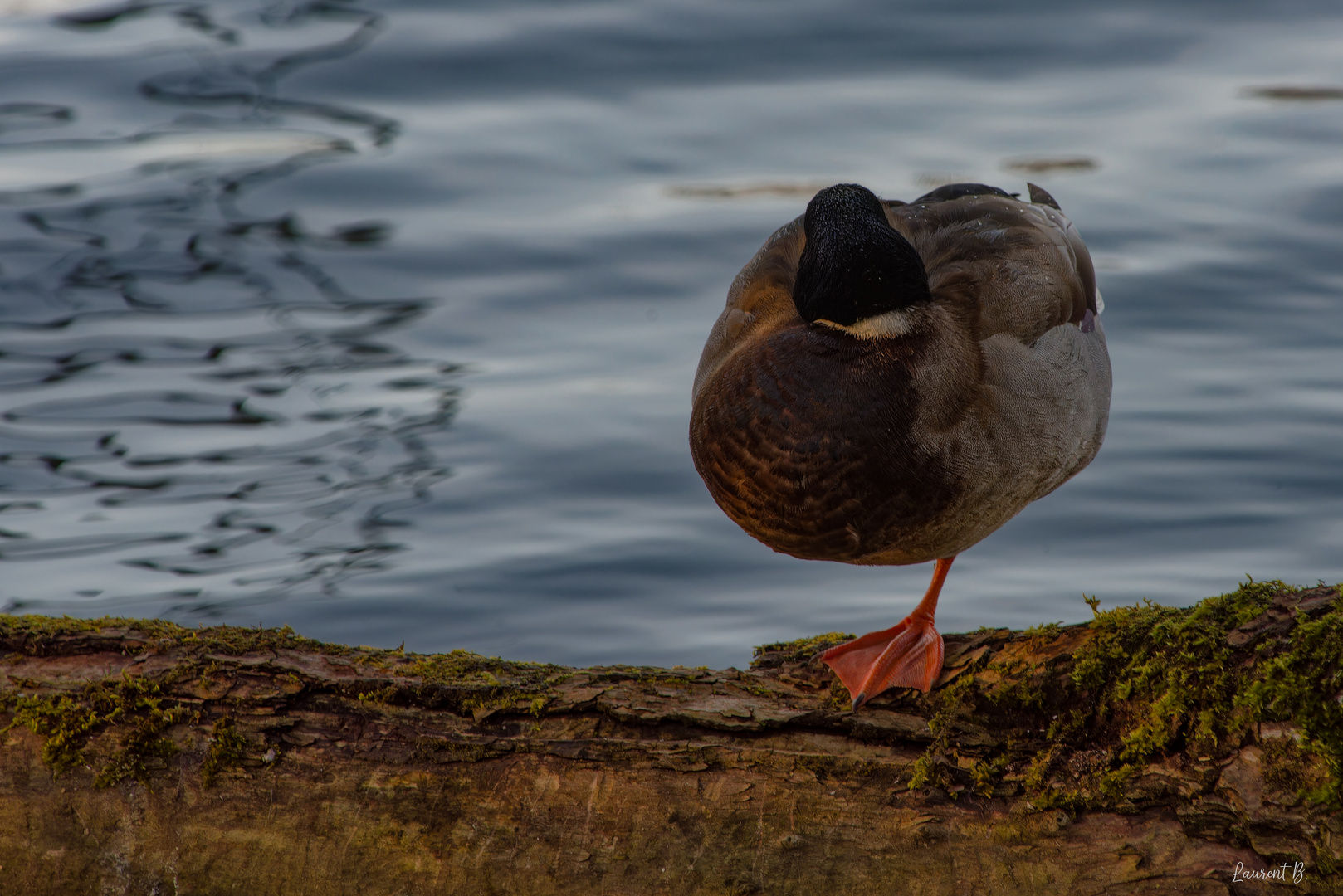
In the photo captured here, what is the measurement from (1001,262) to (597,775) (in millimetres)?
1841

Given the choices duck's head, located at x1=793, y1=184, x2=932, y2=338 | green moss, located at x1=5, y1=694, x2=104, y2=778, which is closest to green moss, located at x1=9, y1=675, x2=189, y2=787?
green moss, located at x1=5, y1=694, x2=104, y2=778

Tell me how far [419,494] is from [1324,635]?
15.9ft

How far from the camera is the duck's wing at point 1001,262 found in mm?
3416

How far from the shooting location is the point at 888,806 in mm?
2635

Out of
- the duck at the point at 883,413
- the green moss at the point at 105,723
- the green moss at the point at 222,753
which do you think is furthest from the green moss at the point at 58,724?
the duck at the point at 883,413

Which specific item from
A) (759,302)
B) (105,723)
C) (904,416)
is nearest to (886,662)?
(904,416)

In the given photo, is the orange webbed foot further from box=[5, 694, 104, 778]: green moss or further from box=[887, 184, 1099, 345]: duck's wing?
box=[5, 694, 104, 778]: green moss

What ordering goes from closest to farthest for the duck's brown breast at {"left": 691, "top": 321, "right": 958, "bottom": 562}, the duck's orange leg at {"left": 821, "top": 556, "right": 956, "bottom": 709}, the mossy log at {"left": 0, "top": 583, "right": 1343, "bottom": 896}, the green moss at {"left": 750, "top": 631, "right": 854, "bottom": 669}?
the mossy log at {"left": 0, "top": 583, "right": 1343, "bottom": 896}
the duck's orange leg at {"left": 821, "top": 556, "right": 956, "bottom": 709}
the duck's brown breast at {"left": 691, "top": 321, "right": 958, "bottom": 562}
the green moss at {"left": 750, "top": 631, "right": 854, "bottom": 669}

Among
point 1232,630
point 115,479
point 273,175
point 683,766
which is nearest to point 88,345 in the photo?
point 115,479

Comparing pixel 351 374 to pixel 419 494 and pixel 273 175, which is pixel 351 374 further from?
pixel 273 175

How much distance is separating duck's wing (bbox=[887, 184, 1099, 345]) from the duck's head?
0.83ft

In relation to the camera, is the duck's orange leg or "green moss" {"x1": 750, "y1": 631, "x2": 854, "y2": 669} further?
"green moss" {"x1": 750, "y1": 631, "x2": 854, "y2": 669}

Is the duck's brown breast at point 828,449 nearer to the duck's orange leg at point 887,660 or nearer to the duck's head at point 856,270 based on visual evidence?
the duck's head at point 856,270

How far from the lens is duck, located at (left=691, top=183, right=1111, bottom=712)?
3043 millimetres
